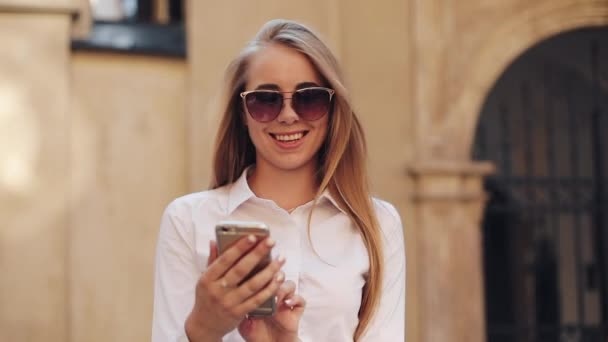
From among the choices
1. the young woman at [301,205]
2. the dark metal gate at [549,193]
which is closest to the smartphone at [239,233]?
the young woman at [301,205]

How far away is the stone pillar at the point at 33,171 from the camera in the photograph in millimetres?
6355

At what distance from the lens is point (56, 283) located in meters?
6.46

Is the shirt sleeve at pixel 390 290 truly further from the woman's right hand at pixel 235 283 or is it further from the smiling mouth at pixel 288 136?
the woman's right hand at pixel 235 283

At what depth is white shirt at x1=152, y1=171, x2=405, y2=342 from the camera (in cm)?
220

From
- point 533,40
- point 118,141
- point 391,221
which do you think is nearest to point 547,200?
point 533,40

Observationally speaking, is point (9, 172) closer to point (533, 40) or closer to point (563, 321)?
point (533, 40)

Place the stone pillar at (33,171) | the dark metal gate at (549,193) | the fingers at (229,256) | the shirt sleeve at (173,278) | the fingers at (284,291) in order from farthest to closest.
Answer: the dark metal gate at (549,193)
the stone pillar at (33,171)
the shirt sleeve at (173,278)
the fingers at (284,291)
the fingers at (229,256)

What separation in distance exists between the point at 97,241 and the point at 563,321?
494 cm

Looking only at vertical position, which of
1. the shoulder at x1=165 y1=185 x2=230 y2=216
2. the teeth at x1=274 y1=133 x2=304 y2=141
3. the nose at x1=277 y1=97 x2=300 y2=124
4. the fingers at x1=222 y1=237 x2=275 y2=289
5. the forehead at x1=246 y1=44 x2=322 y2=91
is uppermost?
the forehead at x1=246 y1=44 x2=322 y2=91

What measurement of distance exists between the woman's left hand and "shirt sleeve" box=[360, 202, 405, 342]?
272 millimetres

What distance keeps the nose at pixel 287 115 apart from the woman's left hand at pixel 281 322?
16.0 inches

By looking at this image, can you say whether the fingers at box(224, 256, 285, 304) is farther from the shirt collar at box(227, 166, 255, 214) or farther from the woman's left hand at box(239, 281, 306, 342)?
the shirt collar at box(227, 166, 255, 214)

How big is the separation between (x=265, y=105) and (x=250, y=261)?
22.4 inches

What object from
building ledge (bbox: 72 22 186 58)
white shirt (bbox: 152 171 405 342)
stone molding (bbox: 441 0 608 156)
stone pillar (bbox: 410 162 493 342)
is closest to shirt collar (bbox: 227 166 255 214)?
white shirt (bbox: 152 171 405 342)
